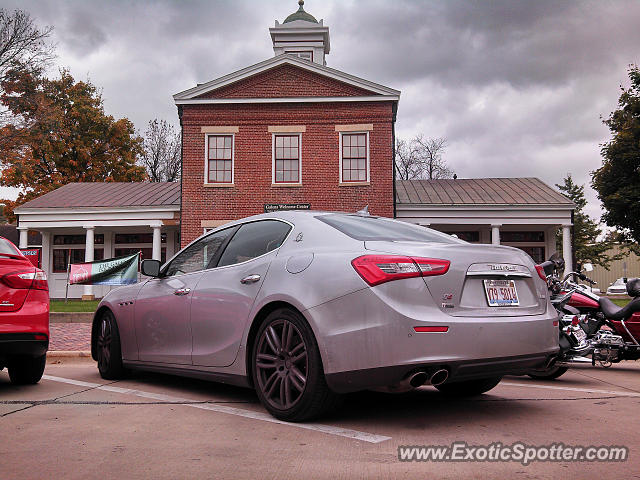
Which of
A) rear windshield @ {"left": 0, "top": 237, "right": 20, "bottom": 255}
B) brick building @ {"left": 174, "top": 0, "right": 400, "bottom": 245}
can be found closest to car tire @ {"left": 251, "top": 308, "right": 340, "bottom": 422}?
rear windshield @ {"left": 0, "top": 237, "right": 20, "bottom": 255}

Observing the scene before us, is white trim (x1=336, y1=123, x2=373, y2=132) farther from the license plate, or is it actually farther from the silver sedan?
the license plate

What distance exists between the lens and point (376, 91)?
74.4 feet

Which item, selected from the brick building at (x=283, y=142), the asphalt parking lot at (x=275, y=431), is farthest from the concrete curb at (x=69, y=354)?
the brick building at (x=283, y=142)

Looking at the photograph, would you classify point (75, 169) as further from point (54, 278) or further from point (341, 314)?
point (341, 314)

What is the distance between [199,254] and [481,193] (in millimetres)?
20926

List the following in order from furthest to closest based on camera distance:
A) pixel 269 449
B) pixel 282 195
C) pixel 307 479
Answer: pixel 282 195
pixel 269 449
pixel 307 479

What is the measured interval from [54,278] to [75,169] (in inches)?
638

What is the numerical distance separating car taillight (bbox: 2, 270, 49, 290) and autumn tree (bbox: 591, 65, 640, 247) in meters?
29.1

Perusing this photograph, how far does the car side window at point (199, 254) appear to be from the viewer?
17.7 ft

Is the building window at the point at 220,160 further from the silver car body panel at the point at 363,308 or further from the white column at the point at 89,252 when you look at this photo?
the silver car body panel at the point at 363,308

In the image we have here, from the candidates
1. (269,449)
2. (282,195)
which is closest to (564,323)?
(269,449)

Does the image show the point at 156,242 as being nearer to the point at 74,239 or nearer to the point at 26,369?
the point at 74,239

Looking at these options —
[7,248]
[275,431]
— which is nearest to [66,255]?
[7,248]

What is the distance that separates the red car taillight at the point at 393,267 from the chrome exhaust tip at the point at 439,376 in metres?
0.59
